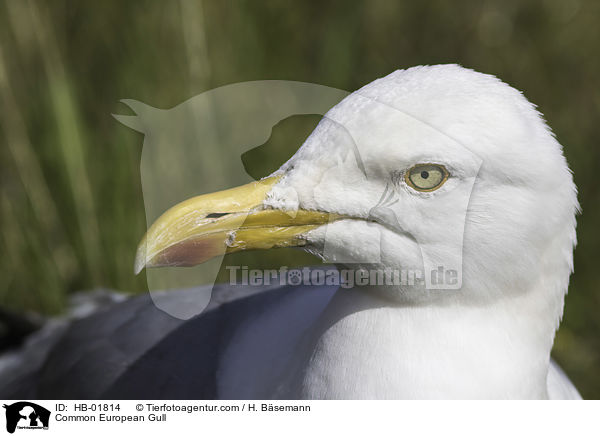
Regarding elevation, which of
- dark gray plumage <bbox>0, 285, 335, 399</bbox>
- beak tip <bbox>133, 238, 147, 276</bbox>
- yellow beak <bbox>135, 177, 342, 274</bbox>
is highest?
yellow beak <bbox>135, 177, 342, 274</bbox>

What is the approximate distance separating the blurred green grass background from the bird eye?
1.33 m

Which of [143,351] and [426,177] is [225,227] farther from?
[143,351]

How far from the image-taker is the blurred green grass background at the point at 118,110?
2.83 metres

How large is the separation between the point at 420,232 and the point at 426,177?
4.4 inches

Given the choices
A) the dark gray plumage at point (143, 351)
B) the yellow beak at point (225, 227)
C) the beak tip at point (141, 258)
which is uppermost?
the yellow beak at point (225, 227)

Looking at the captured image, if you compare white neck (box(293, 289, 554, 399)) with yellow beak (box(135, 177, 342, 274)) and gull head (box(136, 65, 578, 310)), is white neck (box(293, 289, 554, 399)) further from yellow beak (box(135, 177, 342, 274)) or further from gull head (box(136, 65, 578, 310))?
yellow beak (box(135, 177, 342, 274))

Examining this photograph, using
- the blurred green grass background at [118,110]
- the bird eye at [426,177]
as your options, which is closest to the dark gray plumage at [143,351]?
the bird eye at [426,177]

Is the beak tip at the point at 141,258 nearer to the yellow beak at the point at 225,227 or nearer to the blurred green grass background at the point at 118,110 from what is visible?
the yellow beak at the point at 225,227

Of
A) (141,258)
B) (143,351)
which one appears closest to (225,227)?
(141,258)

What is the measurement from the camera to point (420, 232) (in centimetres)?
128

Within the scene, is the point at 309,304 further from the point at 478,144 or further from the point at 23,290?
the point at 23,290

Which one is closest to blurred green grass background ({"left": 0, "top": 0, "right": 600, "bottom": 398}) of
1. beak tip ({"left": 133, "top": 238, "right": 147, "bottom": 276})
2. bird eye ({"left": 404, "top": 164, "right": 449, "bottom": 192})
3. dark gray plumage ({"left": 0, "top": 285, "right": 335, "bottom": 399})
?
dark gray plumage ({"left": 0, "top": 285, "right": 335, "bottom": 399})

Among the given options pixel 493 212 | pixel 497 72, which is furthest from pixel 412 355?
pixel 497 72

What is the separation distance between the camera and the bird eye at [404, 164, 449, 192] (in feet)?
4.02
